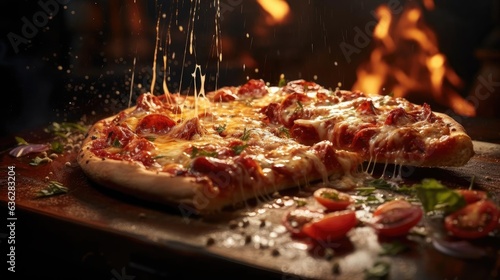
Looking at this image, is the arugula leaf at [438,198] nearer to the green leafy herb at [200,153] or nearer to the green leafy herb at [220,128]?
the green leafy herb at [200,153]

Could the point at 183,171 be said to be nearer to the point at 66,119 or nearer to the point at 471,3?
the point at 66,119

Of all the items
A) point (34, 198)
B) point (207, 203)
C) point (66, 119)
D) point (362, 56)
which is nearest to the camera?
point (207, 203)

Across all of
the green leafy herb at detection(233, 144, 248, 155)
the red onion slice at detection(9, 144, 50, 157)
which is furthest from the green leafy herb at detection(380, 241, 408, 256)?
the red onion slice at detection(9, 144, 50, 157)

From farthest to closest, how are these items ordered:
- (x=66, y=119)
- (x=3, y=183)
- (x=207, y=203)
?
(x=66, y=119), (x=3, y=183), (x=207, y=203)

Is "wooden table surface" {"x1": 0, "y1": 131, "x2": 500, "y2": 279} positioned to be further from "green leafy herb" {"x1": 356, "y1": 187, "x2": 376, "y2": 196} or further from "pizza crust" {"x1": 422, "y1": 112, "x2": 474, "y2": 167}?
"green leafy herb" {"x1": 356, "y1": 187, "x2": 376, "y2": 196}

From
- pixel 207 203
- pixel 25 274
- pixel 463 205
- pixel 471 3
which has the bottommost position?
pixel 25 274

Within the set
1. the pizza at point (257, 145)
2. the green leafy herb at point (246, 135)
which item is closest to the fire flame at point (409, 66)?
the pizza at point (257, 145)

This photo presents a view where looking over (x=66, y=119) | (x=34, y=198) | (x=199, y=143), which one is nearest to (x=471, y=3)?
(x=199, y=143)
